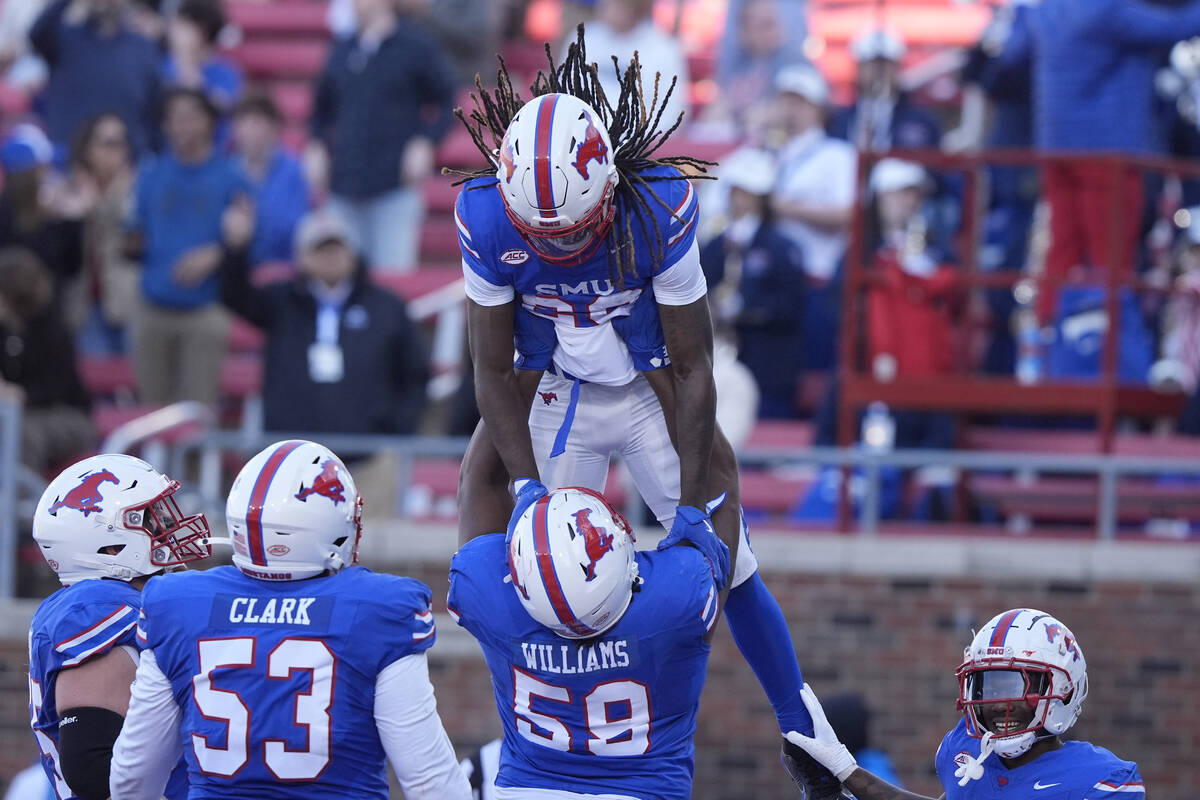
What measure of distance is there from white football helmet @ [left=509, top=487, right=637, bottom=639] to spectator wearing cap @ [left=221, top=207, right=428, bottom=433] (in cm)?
477

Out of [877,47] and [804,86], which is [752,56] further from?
[877,47]

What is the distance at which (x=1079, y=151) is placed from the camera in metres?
8.58

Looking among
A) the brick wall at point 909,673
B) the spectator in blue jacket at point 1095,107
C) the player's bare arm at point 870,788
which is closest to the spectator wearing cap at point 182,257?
the brick wall at point 909,673

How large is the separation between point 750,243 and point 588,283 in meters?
4.93

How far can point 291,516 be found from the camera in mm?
4168

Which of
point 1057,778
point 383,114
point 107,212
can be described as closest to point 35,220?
point 107,212

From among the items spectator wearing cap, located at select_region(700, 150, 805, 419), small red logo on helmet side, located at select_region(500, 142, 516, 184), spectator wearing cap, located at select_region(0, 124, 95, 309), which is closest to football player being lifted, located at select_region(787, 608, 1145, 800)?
small red logo on helmet side, located at select_region(500, 142, 516, 184)

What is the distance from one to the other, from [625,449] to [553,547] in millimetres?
914

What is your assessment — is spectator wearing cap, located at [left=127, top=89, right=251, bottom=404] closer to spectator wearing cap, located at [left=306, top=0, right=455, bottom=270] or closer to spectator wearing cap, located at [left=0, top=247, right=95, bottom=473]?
spectator wearing cap, located at [left=0, top=247, right=95, bottom=473]

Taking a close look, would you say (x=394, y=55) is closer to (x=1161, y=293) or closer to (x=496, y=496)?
Result: (x=1161, y=293)

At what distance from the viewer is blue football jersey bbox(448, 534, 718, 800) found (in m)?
4.35

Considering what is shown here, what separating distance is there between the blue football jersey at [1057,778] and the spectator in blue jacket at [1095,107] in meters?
3.94

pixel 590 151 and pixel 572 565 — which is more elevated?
pixel 590 151

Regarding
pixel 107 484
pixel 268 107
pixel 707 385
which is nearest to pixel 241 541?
pixel 107 484
